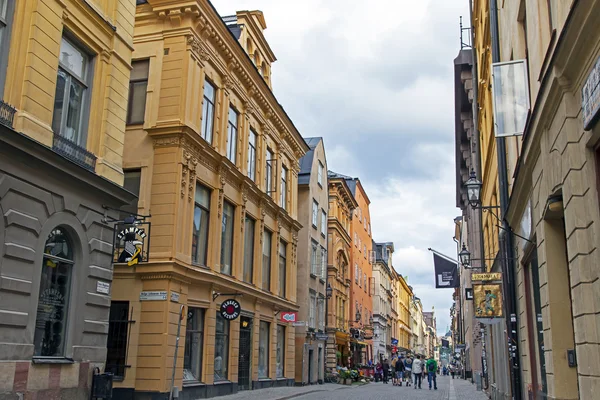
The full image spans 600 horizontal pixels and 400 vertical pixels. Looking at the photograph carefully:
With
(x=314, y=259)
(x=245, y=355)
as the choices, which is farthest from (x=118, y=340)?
(x=314, y=259)

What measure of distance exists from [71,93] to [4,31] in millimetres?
2087

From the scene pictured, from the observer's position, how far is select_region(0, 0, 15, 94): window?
11.5 m

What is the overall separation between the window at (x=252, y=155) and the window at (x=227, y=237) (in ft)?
9.08

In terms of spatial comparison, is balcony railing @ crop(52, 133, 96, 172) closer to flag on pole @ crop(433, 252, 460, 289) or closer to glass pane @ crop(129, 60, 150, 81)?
glass pane @ crop(129, 60, 150, 81)

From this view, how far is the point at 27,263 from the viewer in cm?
1150

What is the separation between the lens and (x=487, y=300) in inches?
636

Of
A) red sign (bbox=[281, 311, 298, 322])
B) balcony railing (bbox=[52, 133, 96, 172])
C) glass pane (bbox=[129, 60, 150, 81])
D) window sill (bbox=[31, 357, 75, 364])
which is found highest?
glass pane (bbox=[129, 60, 150, 81])

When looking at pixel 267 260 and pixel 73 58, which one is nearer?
pixel 73 58

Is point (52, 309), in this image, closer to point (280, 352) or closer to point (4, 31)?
point (4, 31)

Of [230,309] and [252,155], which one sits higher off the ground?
[252,155]

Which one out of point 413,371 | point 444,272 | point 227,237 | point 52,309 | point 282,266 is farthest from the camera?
point 413,371

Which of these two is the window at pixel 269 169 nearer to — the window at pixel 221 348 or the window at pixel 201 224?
the window at pixel 201 224

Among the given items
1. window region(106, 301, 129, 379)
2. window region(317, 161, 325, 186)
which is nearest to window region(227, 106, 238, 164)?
window region(106, 301, 129, 379)

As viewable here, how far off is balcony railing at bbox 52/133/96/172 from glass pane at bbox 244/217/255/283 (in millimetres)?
13059
